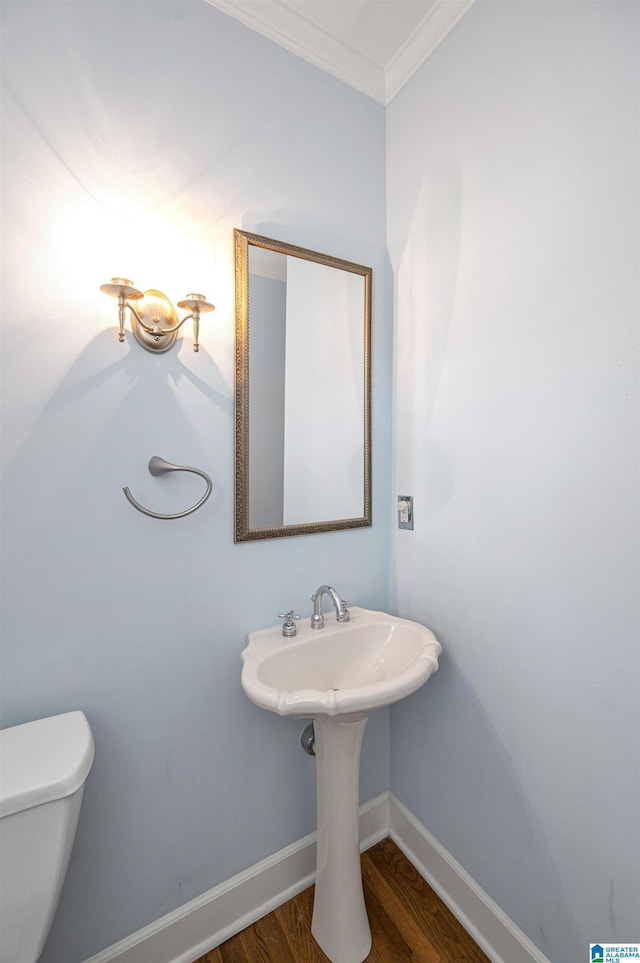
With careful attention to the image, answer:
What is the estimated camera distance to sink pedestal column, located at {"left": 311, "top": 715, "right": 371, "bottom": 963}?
1141 mm

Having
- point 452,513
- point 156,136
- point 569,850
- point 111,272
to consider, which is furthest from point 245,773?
point 156,136

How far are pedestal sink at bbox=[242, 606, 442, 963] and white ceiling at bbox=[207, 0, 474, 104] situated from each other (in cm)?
186

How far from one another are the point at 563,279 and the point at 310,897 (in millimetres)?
1965

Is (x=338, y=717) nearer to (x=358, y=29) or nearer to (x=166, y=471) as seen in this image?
(x=166, y=471)

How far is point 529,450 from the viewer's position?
1059 millimetres

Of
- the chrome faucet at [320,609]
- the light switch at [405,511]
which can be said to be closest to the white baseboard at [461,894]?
the chrome faucet at [320,609]

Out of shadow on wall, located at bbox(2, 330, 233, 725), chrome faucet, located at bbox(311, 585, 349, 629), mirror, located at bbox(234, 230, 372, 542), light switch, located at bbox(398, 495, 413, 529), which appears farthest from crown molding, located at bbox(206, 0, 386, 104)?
chrome faucet, located at bbox(311, 585, 349, 629)

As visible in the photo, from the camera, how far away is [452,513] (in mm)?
1295

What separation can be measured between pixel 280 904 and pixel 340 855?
37 centimetres

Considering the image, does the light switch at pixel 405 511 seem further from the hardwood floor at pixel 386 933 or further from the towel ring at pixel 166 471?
the hardwood floor at pixel 386 933

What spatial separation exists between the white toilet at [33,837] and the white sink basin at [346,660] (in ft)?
1.29

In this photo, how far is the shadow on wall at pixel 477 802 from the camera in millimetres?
1027

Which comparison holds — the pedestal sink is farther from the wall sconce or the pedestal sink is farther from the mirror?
the wall sconce

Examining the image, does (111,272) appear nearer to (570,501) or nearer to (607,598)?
(570,501)
